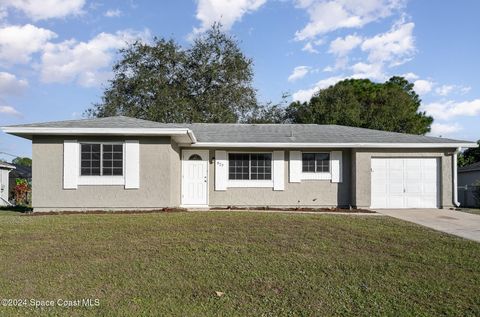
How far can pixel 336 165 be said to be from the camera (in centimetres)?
1641

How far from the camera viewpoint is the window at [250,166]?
1636cm

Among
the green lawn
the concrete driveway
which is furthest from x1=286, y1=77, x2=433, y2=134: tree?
the green lawn

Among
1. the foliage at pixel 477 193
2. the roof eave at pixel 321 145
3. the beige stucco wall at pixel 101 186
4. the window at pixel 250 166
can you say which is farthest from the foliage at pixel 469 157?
the beige stucco wall at pixel 101 186

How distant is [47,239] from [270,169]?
9025 mm

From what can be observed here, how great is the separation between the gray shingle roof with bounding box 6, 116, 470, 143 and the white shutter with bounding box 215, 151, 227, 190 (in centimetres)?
59

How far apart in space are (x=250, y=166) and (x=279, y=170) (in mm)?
1100

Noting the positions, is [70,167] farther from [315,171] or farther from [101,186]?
[315,171]

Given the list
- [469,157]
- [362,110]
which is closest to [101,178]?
[362,110]

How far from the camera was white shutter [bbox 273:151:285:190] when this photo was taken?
16.3 metres

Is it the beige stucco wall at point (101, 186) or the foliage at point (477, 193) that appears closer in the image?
the beige stucco wall at point (101, 186)

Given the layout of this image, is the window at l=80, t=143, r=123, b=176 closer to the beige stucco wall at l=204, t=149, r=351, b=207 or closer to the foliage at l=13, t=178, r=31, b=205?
the beige stucco wall at l=204, t=149, r=351, b=207

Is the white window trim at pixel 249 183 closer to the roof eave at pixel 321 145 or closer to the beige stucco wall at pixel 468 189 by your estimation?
the roof eave at pixel 321 145

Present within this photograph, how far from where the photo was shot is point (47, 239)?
9062mm

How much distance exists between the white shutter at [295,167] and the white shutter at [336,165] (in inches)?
48.2
